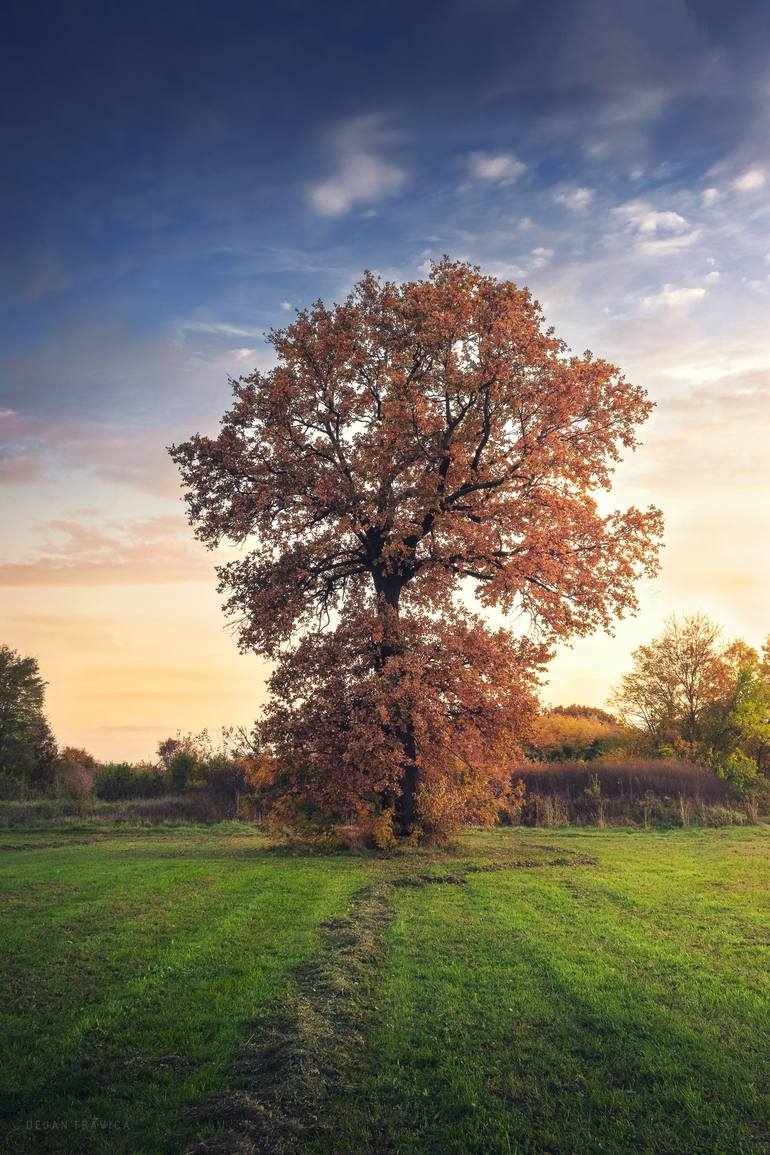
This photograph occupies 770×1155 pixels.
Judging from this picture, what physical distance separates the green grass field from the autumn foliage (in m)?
6.91

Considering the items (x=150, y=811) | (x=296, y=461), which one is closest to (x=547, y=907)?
(x=296, y=461)

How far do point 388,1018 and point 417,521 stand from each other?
1588 centimetres

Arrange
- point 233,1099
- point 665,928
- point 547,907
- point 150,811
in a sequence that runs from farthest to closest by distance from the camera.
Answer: point 150,811, point 547,907, point 665,928, point 233,1099

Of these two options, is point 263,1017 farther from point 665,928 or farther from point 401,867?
point 401,867

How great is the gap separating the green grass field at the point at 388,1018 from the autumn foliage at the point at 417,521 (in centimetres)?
691

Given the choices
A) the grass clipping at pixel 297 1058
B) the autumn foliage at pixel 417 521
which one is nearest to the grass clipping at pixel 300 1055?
the grass clipping at pixel 297 1058

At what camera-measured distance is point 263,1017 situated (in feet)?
24.2

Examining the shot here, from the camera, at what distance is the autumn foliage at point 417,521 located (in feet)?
70.9

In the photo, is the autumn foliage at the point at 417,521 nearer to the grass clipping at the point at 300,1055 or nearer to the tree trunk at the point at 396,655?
the tree trunk at the point at 396,655

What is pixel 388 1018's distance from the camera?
7.38 metres

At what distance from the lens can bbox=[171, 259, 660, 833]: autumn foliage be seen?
21609 mm

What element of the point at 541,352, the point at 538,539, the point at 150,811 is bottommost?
the point at 150,811

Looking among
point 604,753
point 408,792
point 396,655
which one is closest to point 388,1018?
point 396,655

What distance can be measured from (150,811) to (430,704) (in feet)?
62.7
